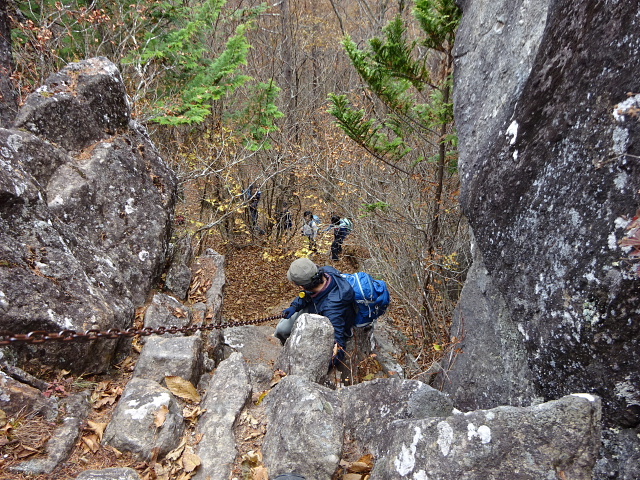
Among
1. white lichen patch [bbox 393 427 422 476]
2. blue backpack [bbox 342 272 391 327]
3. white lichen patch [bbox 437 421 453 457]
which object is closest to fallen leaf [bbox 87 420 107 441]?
white lichen patch [bbox 393 427 422 476]

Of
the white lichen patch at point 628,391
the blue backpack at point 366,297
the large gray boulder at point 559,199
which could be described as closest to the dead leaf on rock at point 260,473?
the large gray boulder at point 559,199

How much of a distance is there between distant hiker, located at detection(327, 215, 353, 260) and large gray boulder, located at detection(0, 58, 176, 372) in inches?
170

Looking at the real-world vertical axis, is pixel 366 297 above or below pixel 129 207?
below

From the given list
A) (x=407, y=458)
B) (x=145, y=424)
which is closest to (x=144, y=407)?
(x=145, y=424)

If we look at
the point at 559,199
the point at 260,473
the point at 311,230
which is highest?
the point at 311,230

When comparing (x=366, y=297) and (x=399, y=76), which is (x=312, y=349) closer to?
(x=366, y=297)

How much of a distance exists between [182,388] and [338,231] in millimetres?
7220

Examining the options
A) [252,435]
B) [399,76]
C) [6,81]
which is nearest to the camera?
[252,435]

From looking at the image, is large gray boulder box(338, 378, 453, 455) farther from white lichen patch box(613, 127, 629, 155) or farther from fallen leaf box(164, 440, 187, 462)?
white lichen patch box(613, 127, 629, 155)

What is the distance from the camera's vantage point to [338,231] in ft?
34.9

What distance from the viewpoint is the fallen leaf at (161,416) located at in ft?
10.3

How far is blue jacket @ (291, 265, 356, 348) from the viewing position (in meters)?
5.08

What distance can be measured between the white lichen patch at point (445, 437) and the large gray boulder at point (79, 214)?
10.5ft

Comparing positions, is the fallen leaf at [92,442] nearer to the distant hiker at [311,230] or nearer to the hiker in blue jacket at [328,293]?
the hiker in blue jacket at [328,293]
